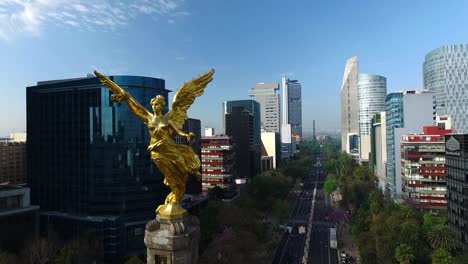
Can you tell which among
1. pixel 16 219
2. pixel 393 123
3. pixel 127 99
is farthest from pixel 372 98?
pixel 127 99

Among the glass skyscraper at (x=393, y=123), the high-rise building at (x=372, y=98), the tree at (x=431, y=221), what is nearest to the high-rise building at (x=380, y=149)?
the glass skyscraper at (x=393, y=123)

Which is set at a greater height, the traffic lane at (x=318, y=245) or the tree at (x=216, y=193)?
the tree at (x=216, y=193)

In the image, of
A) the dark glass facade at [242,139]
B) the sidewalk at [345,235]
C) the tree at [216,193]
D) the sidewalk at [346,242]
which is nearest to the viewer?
the sidewalk at [346,242]

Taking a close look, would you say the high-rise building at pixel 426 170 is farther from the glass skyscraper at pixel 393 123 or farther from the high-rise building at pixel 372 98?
the high-rise building at pixel 372 98

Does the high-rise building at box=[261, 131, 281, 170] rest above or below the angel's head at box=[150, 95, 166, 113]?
below

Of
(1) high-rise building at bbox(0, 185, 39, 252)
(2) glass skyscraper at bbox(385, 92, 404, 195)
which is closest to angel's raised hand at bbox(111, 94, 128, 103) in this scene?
(1) high-rise building at bbox(0, 185, 39, 252)

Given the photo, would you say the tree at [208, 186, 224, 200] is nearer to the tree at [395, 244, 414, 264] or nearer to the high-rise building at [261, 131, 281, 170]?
the tree at [395, 244, 414, 264]

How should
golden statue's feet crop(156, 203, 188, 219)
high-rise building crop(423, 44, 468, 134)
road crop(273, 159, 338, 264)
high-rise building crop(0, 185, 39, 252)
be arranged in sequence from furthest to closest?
high-rise building crop(423, 44, 468, 134), road crop(273, 159, 338, 264), high-rise building crop(0, 185, 39, 252), golden statue's feet crop(156, 203, 188, 219)

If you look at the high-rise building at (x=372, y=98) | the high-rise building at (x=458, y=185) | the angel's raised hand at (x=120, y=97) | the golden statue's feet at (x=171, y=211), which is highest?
the high-rise building at (x=372, y=98)
